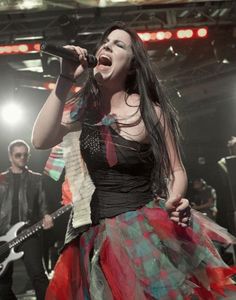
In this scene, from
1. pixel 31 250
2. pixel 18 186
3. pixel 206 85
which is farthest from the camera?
pixel 206 85

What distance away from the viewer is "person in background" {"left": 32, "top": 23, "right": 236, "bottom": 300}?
4.76ft

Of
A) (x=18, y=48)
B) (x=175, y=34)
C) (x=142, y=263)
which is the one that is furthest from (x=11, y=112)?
(x=142, y=263)

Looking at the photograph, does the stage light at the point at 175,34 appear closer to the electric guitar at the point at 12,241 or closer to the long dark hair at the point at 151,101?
the electric guitar at the point at 12,241

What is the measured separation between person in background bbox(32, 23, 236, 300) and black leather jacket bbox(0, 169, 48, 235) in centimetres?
313

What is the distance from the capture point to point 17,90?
7.90m

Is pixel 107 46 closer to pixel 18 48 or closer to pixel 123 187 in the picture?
A: pixel 123 187

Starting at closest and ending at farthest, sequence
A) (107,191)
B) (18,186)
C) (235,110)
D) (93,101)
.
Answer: (107,191)
(93,101)
(18,186)
(235,110)

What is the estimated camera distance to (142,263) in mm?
1449

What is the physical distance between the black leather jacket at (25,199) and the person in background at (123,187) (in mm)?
3129

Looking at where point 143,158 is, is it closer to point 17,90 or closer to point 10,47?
point 10,47

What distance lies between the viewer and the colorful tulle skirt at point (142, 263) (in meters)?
1.42

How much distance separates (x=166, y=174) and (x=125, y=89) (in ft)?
1.28

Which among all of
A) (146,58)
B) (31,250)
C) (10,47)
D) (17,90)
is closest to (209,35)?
(10,47)

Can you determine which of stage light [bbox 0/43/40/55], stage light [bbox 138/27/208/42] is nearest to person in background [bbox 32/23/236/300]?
stage light [bbox 138/27/208/42]
